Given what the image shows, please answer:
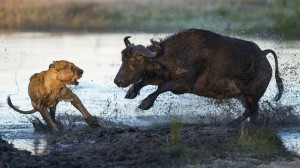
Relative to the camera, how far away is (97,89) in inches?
901

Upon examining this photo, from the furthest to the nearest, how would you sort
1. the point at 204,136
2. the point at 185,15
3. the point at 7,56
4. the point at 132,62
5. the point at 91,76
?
the point at 185,15, the point at 7,56, the point at 91,76, the point at 132,62, the point at 204,136

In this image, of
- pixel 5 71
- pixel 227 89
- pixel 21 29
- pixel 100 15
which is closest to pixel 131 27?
pixel 100 15

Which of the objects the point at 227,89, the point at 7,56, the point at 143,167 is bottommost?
the point at 143,167

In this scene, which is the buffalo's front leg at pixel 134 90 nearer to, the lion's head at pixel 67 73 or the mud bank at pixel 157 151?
the lion's head at pixel 67 73

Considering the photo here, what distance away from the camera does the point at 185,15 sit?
3609 cm

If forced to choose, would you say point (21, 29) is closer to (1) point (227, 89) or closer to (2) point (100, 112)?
(2) point (100, 112)

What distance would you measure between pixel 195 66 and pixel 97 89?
6.06 meters

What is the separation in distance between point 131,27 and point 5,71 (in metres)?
10.5

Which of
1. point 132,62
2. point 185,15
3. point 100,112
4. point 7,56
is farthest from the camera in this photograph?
point 185,15

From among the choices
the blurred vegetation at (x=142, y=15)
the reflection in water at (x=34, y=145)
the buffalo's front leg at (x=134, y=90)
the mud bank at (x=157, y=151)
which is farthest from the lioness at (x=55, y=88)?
the blurred vegetation at (x=142, y=15)

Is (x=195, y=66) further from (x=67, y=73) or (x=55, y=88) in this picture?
(x=55, y=88)

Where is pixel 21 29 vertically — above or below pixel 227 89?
above

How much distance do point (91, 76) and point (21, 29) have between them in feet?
41.8

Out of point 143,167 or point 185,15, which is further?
point 185,15
